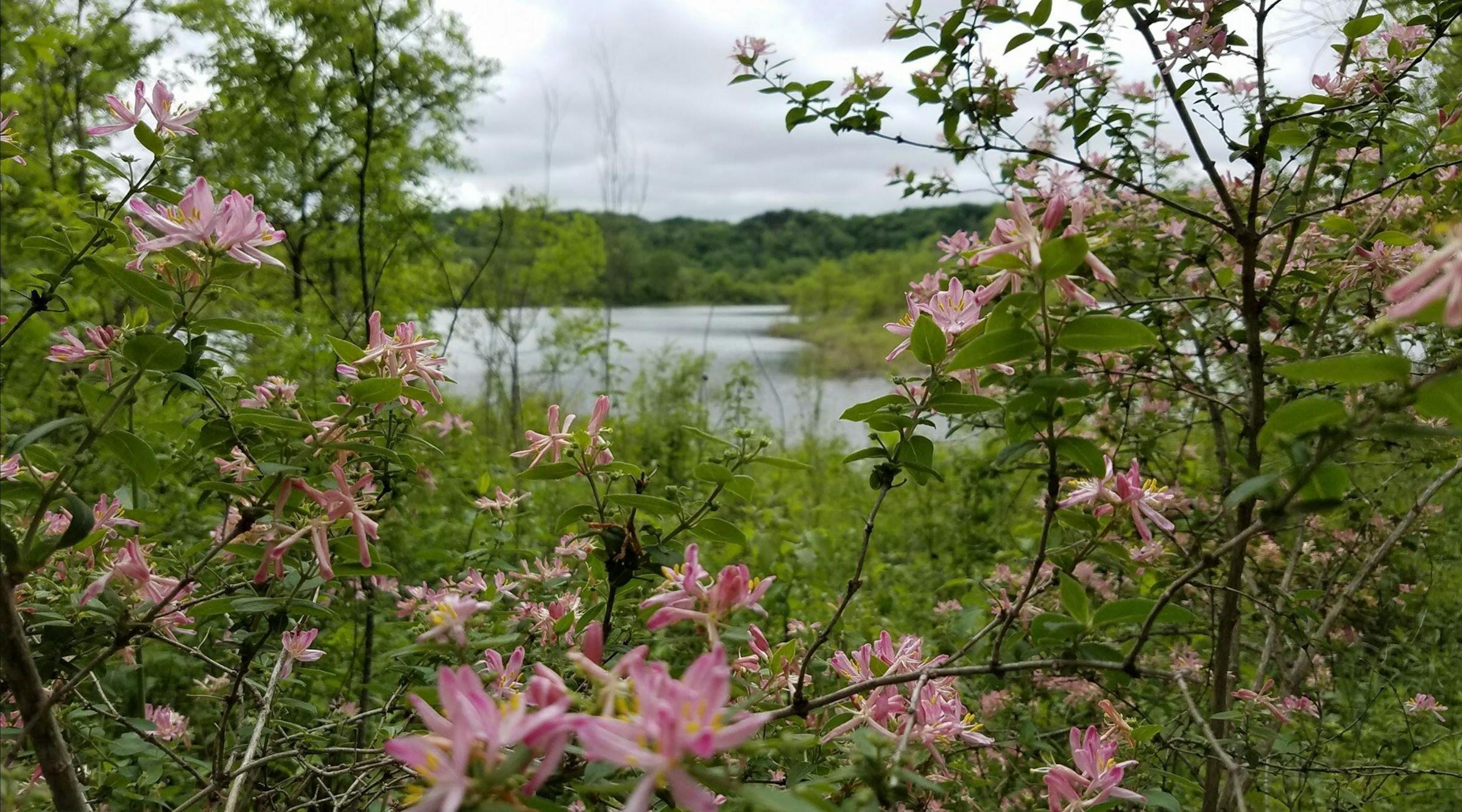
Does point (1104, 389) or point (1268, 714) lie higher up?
point (1104, 389)

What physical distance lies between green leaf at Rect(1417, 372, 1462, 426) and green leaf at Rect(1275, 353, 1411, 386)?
2 centimetres

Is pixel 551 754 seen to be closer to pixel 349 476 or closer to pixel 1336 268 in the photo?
pixel 349 476

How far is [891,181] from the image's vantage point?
7.29ft

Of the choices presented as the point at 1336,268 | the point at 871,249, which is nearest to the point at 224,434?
the point at 1336,268

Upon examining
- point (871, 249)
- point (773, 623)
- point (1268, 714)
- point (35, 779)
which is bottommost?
point (773, 623)

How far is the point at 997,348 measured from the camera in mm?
643

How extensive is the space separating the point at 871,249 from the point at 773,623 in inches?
853

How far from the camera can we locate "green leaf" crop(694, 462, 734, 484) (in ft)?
2.74

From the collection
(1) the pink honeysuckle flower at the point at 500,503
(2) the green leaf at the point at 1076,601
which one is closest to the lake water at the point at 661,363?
(1) the pink honeysuckle flower at the point at 500,503

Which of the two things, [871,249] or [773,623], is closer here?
[773,623]

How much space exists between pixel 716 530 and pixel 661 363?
185 inches

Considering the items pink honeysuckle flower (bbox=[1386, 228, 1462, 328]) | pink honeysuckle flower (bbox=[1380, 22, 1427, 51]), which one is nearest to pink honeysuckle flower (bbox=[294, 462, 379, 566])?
pink honeysuckle flower (bbox=[1386, 228, 1462, 328])

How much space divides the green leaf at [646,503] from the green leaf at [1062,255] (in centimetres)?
41

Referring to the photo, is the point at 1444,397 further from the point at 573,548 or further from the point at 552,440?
the point at 573,548
